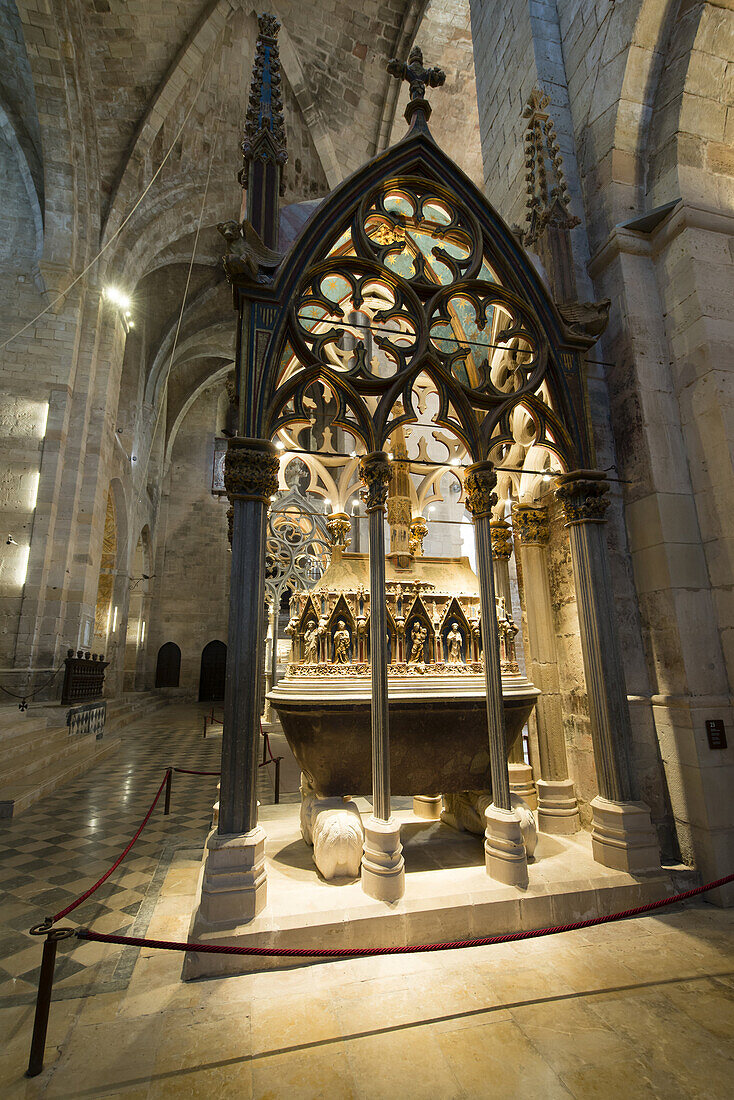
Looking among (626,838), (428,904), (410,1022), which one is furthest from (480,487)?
(410,1022)

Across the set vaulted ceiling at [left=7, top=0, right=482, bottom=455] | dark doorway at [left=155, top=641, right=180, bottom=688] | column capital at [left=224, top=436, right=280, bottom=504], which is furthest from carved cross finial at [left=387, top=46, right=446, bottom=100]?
dark doorway at [left=155, top=641, right=180, bottom=688]

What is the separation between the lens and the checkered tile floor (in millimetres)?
2615

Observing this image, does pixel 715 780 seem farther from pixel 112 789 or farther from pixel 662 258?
pixel 112 789

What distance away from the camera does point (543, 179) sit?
4609 mm


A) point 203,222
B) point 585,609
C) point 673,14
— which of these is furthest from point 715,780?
point 203,222

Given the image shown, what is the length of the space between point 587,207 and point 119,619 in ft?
51.2

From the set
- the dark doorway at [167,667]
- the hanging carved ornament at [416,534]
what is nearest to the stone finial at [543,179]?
the hanging carved ornament at [416,534]

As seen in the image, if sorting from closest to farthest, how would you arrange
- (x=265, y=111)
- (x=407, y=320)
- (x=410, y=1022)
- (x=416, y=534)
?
(x=410, y=1022)
(x=407, y=320)
(x=265, y=111)
(x=416, y=534)

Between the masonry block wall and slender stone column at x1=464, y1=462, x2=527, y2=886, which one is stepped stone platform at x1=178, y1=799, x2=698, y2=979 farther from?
the masonry block wall

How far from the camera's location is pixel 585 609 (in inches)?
146

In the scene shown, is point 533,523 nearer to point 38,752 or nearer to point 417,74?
point 417,74

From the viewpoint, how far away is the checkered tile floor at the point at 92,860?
103 inches

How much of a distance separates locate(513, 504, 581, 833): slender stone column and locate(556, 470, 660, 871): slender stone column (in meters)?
0.74

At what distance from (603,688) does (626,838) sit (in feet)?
2.96
